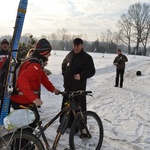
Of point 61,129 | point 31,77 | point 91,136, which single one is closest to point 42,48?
point 31,77

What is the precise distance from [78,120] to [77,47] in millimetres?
1598

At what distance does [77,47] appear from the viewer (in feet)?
16.5

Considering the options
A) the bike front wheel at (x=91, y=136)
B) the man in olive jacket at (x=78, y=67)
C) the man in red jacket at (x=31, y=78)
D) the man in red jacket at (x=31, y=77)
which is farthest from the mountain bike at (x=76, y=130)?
the man in olive jacket at (x=78, y=67)

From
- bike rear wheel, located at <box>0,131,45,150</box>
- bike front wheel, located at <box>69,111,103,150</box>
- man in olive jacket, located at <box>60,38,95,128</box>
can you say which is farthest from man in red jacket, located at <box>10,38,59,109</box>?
man in olive jacket, located at <box>60,38,95,128</box>

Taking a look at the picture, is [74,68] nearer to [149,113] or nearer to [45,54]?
[45,54]

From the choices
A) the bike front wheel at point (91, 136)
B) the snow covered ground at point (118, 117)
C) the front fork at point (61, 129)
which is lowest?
the snow covered ground at point (118, 117)

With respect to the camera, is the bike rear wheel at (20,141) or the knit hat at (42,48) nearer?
the bike rear wheel at (20,141)

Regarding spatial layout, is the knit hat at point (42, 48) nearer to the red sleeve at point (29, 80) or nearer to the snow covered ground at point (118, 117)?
the red sleeve at point (29, 80)

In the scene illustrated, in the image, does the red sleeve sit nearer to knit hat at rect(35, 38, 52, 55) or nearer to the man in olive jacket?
knit hat at rect(35, 38, 52, 55)

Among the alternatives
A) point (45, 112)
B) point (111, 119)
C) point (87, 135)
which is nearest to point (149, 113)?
point (111, 119)

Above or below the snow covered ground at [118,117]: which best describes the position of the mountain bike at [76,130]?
above

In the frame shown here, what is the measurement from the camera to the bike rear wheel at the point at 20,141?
2994 mm

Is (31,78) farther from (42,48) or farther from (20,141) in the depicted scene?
(20,141)

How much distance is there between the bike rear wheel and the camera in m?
2.99
